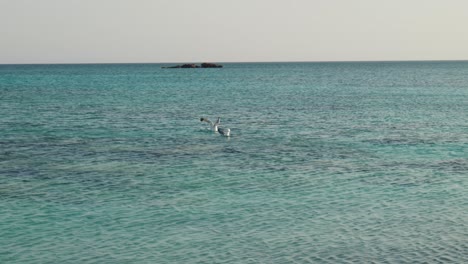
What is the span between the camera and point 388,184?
Result: 107 ft

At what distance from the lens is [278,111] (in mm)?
75938

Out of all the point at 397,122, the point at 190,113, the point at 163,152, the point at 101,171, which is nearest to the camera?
the point at 101,171

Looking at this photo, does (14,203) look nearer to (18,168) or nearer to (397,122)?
(18,168)

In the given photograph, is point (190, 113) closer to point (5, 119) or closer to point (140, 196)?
point (5, 119)

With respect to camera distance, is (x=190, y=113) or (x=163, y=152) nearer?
(x=163, y=152)

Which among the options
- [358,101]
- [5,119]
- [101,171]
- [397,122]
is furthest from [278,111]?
[101,171]

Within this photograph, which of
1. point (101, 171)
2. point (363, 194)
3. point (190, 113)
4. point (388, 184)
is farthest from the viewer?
point (190, 113)

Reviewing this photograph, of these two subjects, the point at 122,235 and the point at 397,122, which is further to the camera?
the point at 397,122

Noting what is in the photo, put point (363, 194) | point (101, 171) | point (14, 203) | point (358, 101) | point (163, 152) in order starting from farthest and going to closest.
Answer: point (358, 101)
point (163, 152)
point (101, 171)
point (363, 194)
point (14, 203)

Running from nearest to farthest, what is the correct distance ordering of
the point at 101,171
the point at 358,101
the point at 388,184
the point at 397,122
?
the point at 388,184 < the point at 101,171 < the point at 397,122 < the point at 358,101

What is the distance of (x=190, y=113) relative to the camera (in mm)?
73875

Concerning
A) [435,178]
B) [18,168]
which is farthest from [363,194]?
[18,168]

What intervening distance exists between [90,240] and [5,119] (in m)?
45.3

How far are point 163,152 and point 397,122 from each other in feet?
99.8
